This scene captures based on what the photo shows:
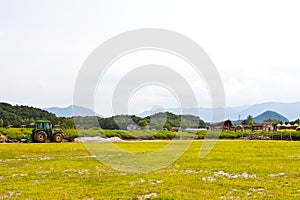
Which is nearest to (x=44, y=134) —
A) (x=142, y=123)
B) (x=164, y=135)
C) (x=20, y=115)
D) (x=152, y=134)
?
(x=142, y=123)

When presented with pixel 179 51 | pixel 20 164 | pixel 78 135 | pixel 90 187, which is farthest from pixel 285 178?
pixel 78 135

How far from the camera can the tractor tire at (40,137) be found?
44.1m

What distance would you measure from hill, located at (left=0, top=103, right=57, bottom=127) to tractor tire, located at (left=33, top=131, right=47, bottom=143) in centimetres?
2100

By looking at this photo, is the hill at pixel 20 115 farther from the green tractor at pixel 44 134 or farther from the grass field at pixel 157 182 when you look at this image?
the grass field at pixel 157 182

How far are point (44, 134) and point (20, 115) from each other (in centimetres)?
3028

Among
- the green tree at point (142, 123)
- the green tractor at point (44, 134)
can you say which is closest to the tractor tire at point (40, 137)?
the green tractor at point (44, 134)

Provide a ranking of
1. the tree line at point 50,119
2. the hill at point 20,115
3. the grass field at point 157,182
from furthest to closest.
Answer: the hill at point 20,115
the tree line at point 50,119
the grass field at point 157,182

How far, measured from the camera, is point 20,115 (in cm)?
7206

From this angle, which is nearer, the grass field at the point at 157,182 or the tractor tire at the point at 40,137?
the grass field at the point at 157,182

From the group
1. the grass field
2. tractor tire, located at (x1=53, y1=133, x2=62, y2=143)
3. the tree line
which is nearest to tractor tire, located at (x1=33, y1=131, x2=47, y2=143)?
tractor tire, located at (x1=53, y1=133, x2=62, y2=143)

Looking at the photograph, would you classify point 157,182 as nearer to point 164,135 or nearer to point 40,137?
point 40,137

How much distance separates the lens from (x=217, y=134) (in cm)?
6650

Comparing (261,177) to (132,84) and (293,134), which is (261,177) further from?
(293,134)

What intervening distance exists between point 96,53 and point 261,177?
10005mm
